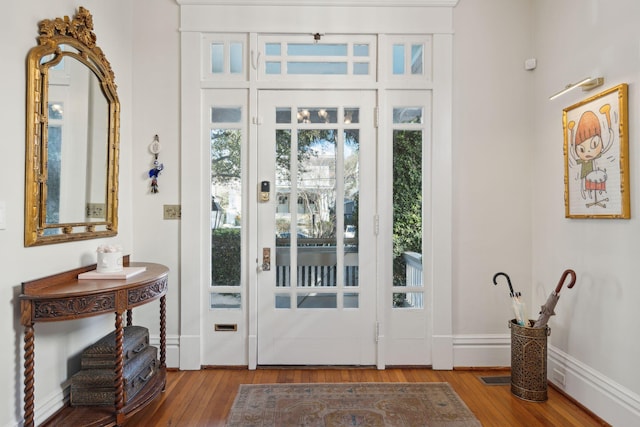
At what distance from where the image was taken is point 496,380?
8.64 ft

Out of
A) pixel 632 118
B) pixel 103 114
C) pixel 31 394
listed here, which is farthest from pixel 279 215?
pixel 632 118

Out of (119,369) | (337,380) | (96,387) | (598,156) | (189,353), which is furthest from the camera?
(189,353)

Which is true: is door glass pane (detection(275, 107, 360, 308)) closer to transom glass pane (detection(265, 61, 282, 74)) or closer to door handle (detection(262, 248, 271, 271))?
door handle (detection(262, 248, 271, 271))

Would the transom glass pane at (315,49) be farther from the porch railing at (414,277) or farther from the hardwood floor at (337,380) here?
the hardwood floor at (337,380)

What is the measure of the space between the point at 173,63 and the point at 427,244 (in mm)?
2476

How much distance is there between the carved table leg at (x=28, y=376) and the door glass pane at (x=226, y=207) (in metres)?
1.25

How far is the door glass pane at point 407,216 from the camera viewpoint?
2.84 m

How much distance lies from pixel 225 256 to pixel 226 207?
1.29 feet

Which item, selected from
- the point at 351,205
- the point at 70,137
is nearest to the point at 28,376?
the point at 70,137

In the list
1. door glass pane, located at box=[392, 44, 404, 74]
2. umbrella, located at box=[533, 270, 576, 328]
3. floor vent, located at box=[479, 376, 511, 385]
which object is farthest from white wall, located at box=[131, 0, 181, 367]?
umbrella, located at box=[533, 270, 576, 328]

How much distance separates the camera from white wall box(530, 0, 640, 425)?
→ 1957 millimetres

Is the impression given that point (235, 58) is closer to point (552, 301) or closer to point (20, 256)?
point (20, 256)

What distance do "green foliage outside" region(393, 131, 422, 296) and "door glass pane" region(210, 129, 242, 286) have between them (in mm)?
1250

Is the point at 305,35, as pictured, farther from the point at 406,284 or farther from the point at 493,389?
the point at 493,389
